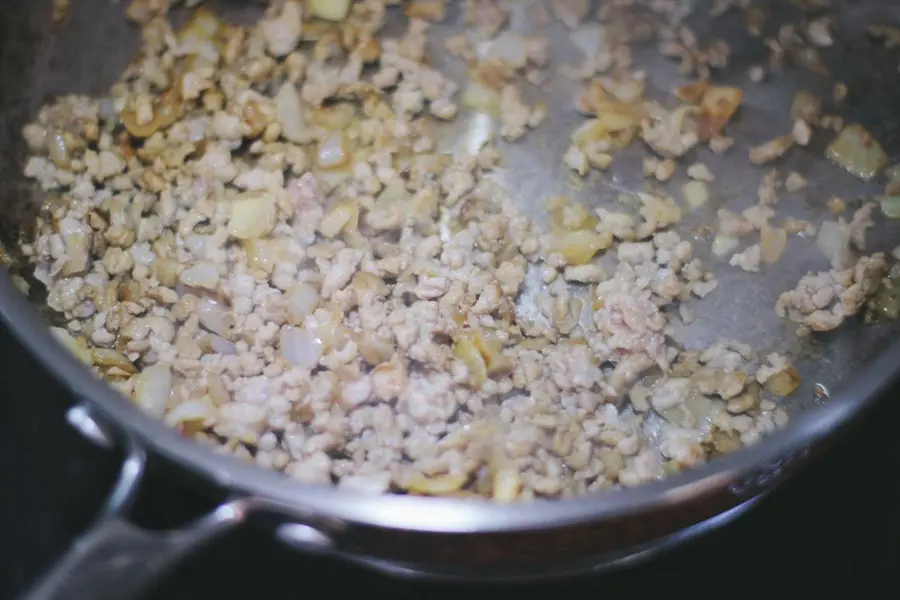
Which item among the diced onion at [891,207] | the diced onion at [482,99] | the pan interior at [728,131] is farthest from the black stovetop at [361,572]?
the diced onion at [482,99]

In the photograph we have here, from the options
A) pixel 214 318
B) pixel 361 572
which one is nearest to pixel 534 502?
pixel 361 572

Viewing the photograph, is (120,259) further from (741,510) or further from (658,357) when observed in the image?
(741,510)

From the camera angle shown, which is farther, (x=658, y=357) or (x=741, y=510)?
(x=658, y=357)

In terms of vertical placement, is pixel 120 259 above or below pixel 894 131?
below

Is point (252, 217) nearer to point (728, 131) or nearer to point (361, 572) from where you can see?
point (361, 572)

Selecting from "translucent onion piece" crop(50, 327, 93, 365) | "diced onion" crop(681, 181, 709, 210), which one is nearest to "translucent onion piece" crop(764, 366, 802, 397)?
"diced onion" crop(681, 181, 709, 210)

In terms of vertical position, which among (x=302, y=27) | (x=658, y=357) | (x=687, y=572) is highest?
(x=302, y=27)

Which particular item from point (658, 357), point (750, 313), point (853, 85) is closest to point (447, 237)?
point (658, 357)
